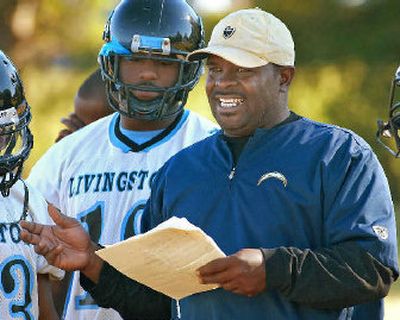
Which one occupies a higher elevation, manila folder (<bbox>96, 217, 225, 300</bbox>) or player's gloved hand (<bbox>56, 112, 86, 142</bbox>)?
manila folder (<bbox>96, 217, 225, 300</bbox>)

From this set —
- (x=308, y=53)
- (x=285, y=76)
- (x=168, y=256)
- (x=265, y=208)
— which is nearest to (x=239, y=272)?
(x=168, y=256)

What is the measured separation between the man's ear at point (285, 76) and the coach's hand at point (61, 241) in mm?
1017

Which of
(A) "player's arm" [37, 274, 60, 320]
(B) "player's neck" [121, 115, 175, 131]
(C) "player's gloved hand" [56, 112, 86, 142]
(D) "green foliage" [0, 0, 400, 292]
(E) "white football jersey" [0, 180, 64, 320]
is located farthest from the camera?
(D) "green foliage" [0, 0, 400, 292]

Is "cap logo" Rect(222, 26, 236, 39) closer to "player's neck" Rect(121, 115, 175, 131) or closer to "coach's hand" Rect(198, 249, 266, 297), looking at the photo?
"coach's hand" Rect(198, 249, 266, 297)

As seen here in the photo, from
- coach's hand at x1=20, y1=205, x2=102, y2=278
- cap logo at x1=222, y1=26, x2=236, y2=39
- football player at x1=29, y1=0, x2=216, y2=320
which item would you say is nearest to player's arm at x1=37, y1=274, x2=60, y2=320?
coach's hand at x1=20, y1=205, x2=102, y2=278

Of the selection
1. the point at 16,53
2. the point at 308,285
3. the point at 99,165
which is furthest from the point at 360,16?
the point at 308,285

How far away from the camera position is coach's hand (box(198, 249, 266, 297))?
16.8 ft

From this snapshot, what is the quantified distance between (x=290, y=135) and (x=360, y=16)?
19723 mm

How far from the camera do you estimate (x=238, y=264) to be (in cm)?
514

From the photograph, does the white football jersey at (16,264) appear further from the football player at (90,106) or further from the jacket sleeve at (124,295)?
the football player at (90,106)

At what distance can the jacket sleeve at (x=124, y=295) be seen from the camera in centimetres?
580

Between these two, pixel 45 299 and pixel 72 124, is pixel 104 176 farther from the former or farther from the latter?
pixel 72 124

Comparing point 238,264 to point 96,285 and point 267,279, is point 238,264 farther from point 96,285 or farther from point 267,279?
point 96,285

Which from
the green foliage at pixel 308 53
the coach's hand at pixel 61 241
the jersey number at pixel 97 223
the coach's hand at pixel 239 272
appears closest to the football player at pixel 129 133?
the jersey number at pixel 97 223
